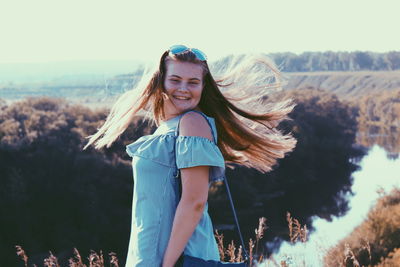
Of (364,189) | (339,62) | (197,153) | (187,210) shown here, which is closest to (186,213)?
(187,210)

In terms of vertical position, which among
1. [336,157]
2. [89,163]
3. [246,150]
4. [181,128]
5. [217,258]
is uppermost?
[181,128]

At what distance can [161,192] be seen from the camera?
1.70 m

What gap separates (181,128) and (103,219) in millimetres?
→ 17601

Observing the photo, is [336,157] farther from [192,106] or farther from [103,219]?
[192,106]

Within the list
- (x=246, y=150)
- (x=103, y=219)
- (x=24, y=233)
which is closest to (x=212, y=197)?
(x=103, y=219)

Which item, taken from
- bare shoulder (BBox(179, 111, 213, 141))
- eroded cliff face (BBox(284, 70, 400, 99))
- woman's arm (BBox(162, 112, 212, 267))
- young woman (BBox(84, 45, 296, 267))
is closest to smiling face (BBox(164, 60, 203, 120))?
young woman (BBox(84, 45, 296, 267))

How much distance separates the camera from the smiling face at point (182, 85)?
1.86 meters

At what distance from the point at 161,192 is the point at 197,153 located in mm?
170

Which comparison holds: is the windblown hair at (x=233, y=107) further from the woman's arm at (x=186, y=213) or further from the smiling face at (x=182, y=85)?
the woman's arm at (x=186, y=213)

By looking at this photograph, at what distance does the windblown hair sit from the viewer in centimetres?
202

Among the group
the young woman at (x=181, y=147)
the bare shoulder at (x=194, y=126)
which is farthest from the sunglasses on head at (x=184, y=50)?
the bare shoulder at (x=194, y=126)

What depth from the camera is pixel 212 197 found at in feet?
66.9

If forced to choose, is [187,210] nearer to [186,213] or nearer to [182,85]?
[186,213]

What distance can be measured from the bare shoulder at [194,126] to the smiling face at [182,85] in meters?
0.12
